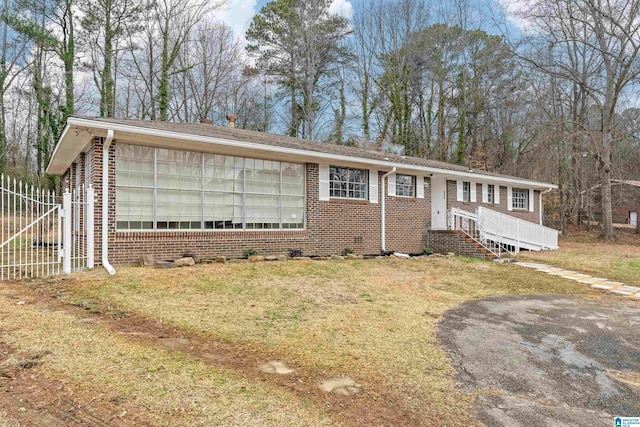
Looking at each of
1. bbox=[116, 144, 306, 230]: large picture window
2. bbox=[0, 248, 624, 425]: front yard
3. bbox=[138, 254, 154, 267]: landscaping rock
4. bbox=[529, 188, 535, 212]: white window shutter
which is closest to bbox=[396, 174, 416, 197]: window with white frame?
Answer: bbox=[116, 144, 306, 230]: large picture window

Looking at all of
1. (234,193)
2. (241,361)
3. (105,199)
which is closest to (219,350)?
(241,361)

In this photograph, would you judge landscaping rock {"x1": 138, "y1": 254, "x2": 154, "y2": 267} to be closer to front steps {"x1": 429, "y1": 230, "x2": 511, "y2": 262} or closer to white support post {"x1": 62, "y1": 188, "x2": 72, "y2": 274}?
white support post {"x1": 62, "y1": 188, "x2": 72, "y2": 274}

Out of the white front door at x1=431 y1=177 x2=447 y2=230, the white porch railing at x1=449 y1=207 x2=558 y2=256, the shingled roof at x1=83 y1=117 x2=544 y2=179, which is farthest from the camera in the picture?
the white front door at x1=431 y1=177 x2=447 y2=230

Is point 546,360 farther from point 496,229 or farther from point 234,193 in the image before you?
point 496,229

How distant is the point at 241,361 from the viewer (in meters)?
3.50

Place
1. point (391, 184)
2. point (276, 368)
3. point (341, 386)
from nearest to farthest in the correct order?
point (341, 386)
point (276, 368)
point (391, 184)

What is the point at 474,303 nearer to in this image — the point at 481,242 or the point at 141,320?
the point at 141,320

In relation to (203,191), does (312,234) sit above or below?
below

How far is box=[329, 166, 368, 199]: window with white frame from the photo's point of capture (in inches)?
435

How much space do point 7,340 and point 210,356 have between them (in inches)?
84.4

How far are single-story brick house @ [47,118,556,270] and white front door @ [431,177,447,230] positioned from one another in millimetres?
56

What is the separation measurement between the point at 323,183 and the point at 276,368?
770 centimetres

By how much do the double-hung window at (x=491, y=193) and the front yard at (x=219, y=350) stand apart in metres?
9.78

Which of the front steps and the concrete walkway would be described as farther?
the front steps
